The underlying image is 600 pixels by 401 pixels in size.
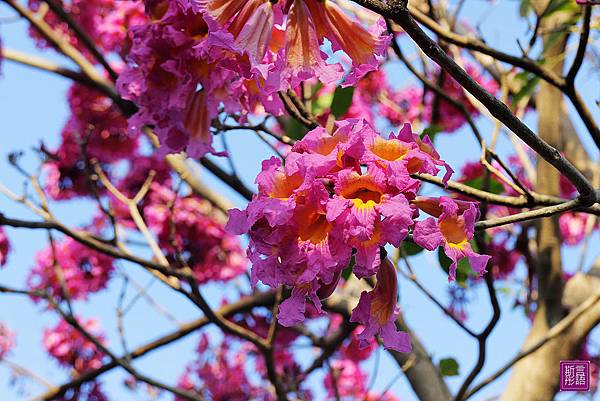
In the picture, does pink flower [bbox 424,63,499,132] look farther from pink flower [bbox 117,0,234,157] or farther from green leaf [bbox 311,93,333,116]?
pink flower [bbox 117,0,234,157]

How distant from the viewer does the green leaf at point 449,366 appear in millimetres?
1788

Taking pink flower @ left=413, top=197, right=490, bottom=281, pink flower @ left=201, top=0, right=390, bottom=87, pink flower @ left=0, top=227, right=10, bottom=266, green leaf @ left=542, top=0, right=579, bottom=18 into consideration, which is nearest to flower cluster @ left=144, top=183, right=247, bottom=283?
pink flower @ left=0, top=227, right=10, bottom=266

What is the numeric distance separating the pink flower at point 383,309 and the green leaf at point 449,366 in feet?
2.96

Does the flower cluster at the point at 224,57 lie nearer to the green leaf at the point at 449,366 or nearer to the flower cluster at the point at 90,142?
the green leaf at the point at 449,366

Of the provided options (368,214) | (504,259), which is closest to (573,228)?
(504,259)

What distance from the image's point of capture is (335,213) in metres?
0.80

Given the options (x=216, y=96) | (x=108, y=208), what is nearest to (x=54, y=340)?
(x=108, y=208)

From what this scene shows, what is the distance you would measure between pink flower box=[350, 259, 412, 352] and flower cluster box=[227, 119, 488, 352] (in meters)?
0.02

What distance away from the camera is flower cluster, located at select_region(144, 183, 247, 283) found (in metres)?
3.24

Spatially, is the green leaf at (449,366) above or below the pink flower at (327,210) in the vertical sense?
above

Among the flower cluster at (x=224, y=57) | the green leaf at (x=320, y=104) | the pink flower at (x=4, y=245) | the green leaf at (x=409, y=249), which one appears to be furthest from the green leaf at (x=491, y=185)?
the pink flower at (x=4, y=245)

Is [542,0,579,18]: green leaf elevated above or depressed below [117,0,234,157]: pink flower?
above

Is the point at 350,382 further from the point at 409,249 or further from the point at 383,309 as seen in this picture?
the point at 383,309

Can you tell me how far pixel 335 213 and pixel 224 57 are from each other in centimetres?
35
